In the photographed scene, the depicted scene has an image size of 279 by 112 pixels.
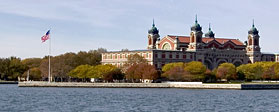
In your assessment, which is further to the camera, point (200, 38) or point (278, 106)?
point (200, 38)

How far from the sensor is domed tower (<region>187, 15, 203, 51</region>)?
15662 centimetres

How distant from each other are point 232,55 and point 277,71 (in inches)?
1070

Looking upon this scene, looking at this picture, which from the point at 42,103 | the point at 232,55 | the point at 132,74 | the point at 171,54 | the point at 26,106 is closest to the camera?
the point at 26,106

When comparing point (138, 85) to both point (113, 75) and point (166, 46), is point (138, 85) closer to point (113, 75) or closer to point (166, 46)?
point (113, 75)

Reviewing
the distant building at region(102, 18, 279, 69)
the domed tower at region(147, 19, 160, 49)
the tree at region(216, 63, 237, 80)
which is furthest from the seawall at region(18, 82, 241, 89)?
the domed tower at region(147, 19, 160, 49)

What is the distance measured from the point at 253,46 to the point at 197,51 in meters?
19.2

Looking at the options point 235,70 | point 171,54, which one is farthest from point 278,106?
point 171,54

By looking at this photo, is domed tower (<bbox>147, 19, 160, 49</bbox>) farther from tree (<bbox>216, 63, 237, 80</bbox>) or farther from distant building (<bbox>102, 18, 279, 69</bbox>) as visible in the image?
tree (<bbox>216, 63, 237, 80</bbox>)

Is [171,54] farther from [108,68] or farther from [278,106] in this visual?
[278,106]

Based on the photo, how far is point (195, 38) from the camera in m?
156

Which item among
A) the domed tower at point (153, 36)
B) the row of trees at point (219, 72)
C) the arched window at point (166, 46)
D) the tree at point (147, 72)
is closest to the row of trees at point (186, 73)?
the row of trees at point (219, 72)

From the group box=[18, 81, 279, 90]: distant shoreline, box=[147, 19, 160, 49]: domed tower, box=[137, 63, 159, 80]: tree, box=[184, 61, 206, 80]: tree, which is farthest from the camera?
box=[147, 19, 160, 49]: domed tower

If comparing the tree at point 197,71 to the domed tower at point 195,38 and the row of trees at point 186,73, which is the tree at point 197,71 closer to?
the row of trees at point 186,73

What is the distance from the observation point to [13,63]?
165750 mm
